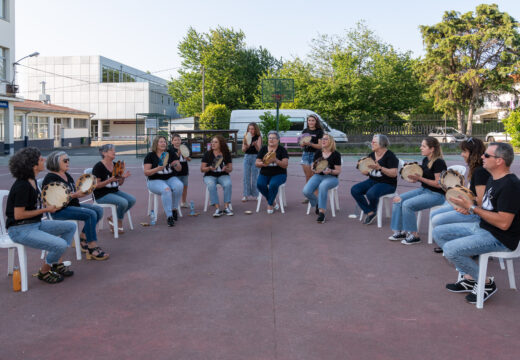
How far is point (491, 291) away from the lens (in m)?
4.35

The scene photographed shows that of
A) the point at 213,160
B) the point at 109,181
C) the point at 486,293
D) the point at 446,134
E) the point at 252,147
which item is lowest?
the point at 486,293

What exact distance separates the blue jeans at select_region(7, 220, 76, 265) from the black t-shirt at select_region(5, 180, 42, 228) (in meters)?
0.07

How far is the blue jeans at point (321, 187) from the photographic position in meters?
8.07

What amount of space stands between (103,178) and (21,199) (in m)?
2.28

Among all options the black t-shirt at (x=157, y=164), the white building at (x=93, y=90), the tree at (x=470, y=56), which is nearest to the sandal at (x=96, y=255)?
the black t-shirt at (x=157, y=164)

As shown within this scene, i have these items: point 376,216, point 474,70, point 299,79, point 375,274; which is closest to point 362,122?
point 299,79

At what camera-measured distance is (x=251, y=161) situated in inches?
397

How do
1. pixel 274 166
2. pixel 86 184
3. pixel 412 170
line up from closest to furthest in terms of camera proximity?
pixel 86 184, pixel 412 170, pixel 274 166

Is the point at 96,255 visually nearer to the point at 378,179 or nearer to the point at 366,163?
the point at 366,163

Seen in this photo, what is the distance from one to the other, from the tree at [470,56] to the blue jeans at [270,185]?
35.9 meters

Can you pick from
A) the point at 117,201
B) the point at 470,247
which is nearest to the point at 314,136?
the point at 117,201

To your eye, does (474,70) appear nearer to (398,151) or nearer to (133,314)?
(398,151)

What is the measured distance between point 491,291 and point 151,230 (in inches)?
189

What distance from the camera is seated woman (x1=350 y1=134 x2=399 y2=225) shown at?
7.48 m
